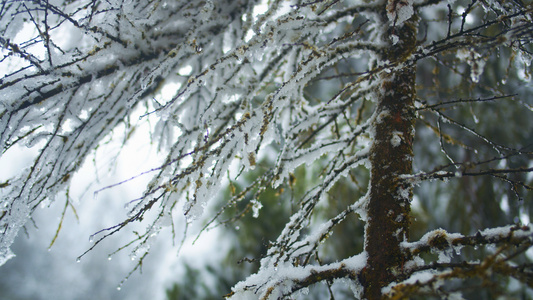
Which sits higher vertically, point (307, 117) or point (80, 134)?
point (80, 134)

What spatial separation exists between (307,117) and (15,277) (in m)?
17.7

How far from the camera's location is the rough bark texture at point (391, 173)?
1.19 m

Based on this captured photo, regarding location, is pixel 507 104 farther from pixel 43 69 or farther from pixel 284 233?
pixel 43 69

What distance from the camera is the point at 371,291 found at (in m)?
→ 1.16

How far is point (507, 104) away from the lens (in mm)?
4656

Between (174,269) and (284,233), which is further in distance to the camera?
(174,269)

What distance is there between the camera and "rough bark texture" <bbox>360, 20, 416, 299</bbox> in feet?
3.92

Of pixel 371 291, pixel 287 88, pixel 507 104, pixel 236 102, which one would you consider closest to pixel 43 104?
pixel 236 102

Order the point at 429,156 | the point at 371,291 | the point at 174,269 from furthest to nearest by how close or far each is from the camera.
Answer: the point at 174,269, the point at 429,156, the point at 371,291

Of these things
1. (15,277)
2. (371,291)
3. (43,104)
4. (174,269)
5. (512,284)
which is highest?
(15,277)

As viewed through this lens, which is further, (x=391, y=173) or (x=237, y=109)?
(x=237, y=109)

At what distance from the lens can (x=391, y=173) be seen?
4.50ft

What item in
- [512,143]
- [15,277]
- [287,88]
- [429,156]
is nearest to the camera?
[287,88]

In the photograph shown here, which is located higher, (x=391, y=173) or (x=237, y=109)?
(x=237, y=109)
